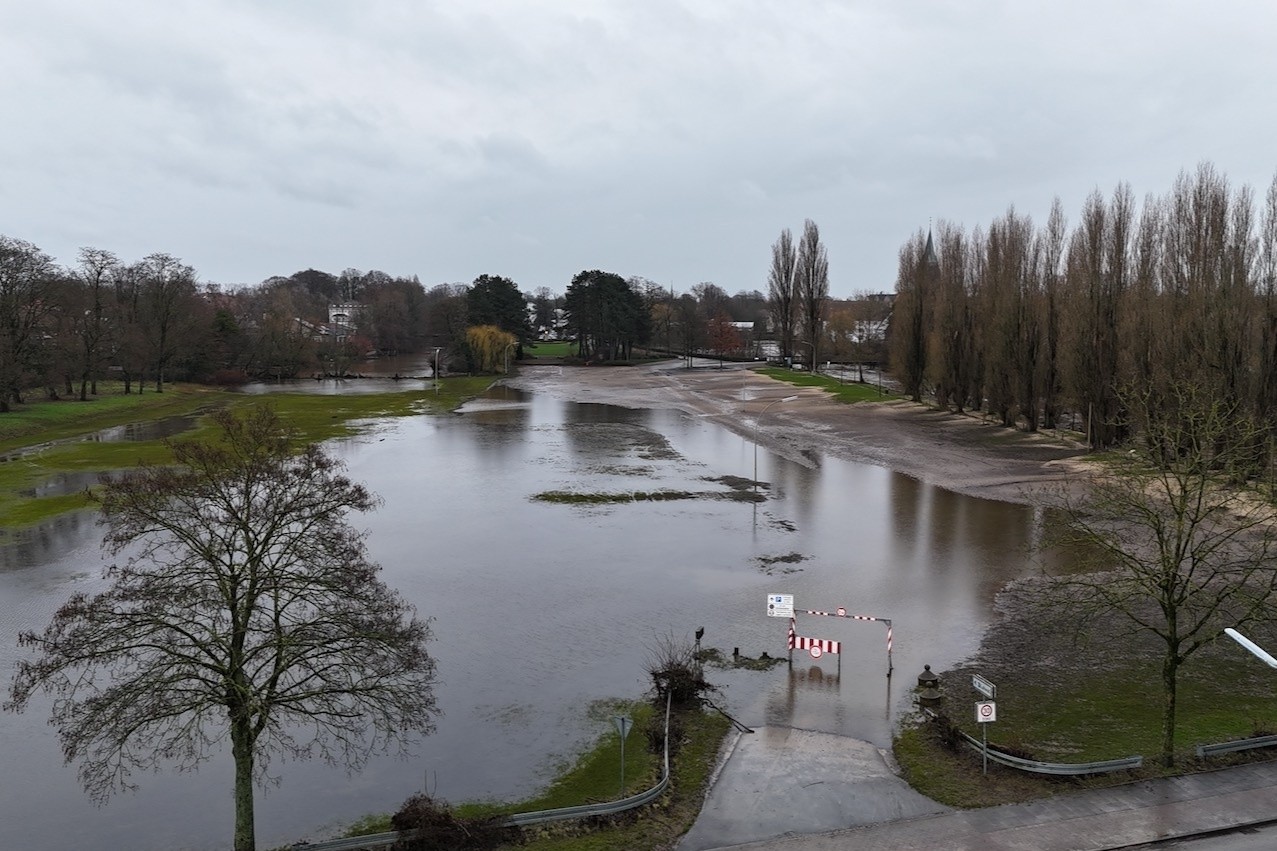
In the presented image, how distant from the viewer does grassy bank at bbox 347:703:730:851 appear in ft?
40.9

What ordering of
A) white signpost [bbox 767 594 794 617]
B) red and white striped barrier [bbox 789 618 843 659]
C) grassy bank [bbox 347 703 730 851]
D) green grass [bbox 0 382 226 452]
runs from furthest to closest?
green grass [bbox 0 382 226 452], white signpost [bbox 767 594 794 617], red and white striped barrier [bbox 789 618 843 659], grassy bank [bbox 347 703 730 851]

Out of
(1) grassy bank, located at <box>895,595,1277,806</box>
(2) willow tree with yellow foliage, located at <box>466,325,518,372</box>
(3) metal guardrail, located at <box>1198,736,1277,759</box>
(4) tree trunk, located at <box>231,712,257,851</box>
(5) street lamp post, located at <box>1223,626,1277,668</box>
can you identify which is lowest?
(1) grassy bank, located at <box>895,595,1277,806</box>

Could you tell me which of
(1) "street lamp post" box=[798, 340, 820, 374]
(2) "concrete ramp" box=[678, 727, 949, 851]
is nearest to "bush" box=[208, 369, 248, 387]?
(1) "street lamp post" box=[798, 340, 820, 374]

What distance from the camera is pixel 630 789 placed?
13867 millimetres

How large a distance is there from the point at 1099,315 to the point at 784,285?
193 feet

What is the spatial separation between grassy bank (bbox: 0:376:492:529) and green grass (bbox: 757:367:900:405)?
110 ft

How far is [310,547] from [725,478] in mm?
28627

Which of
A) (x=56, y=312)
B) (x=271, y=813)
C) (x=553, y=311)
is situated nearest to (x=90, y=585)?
(x=271, y=813)

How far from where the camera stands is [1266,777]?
13805 millimetres

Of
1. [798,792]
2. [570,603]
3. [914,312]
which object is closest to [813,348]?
[914,312]

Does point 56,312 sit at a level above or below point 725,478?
above

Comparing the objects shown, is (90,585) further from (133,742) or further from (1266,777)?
(1266,777)

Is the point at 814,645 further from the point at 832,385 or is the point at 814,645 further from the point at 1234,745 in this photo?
the point at 832,385

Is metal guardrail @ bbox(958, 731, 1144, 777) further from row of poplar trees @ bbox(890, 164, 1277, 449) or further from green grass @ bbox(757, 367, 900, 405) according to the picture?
green grass @ bbox(757, 367, 900, 405)
